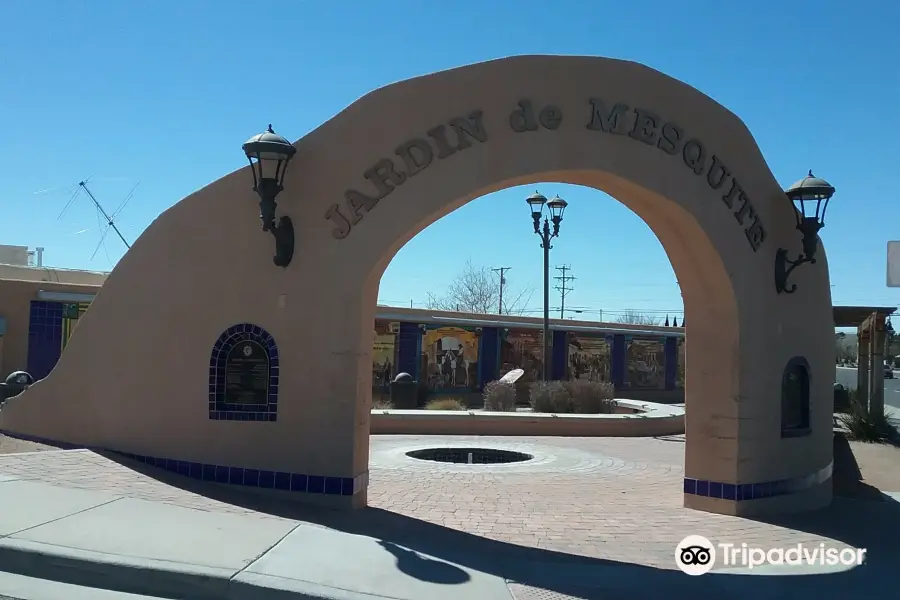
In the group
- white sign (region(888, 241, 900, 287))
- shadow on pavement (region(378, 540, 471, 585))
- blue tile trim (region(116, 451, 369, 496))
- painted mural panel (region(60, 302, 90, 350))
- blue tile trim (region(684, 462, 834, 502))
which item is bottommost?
shadow on pavement (region(378, 540, 471, 585))

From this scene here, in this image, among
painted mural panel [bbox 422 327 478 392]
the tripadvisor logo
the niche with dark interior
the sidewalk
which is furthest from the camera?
painted mural panel [bbox 422 327 478 392]

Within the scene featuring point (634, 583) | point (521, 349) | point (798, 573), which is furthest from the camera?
point (521, 349)

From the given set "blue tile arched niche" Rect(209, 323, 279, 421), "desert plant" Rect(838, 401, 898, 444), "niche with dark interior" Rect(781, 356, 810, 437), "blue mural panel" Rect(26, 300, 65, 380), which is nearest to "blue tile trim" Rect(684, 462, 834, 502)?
"niche with dark interior" Rect(781, 356, 810, 437)

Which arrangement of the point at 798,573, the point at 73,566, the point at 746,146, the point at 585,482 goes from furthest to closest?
the point at 585,482 → the point at 746,146 → the point at 798,573 → the point at 73,566

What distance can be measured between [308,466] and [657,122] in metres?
4.95

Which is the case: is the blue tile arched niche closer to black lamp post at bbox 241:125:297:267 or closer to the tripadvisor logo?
black lamp post at bbox 241:125:297:267

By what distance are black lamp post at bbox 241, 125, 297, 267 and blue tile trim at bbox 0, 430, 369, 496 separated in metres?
2.05

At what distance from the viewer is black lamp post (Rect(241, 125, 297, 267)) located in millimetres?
Answer: 7445

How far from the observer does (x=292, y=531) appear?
6566mm

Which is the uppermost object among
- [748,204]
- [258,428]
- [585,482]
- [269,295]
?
[748,204]

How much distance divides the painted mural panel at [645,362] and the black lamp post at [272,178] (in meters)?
25.7

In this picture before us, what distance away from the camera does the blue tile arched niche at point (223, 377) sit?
7836 millimetres

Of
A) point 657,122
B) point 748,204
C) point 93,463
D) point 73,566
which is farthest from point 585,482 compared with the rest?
point 73,566

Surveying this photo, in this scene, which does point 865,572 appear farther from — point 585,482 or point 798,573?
point 585,482
